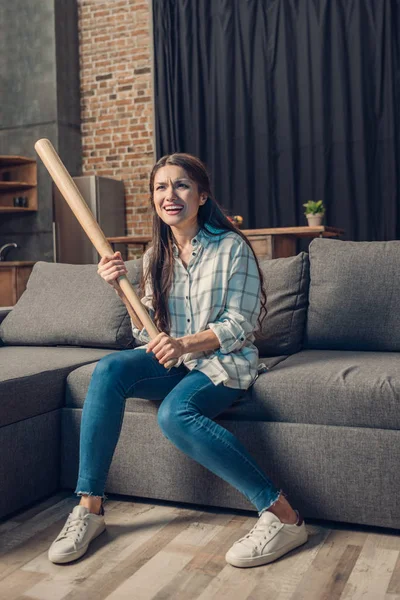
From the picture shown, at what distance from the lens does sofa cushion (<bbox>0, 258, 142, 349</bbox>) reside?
280 centimetres

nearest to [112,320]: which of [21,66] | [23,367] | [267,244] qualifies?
[23,367]

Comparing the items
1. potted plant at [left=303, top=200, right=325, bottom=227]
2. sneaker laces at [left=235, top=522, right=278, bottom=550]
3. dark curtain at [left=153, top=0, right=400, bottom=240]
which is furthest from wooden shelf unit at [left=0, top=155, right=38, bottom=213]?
sneaker laces at [left=235, top=522, right=278, bottom=550]

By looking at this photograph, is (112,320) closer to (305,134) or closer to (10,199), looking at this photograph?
(305,134)

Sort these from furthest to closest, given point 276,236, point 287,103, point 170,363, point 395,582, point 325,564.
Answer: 1. point 287,103
2. point 276,236
3. point 170,363
4. point 325,564
5. point 395,582

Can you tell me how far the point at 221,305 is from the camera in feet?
6.79

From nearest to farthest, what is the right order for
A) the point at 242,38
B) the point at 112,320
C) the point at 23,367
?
the point at 23,367
the point at 112,320
the point at 242,38

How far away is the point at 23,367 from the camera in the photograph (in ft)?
7.61

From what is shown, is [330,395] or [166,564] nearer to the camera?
[166,564]

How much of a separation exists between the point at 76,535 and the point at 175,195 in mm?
1051

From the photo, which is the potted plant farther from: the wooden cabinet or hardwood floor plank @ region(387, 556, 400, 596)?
hardwood floor plank @ region(387, 556, 400, 596)

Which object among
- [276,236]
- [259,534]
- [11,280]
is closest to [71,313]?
[259,534]

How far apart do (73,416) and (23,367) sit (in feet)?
0.80

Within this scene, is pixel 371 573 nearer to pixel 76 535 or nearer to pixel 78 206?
pixel 76 535

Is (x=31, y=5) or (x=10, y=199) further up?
(x=31, y=5)
